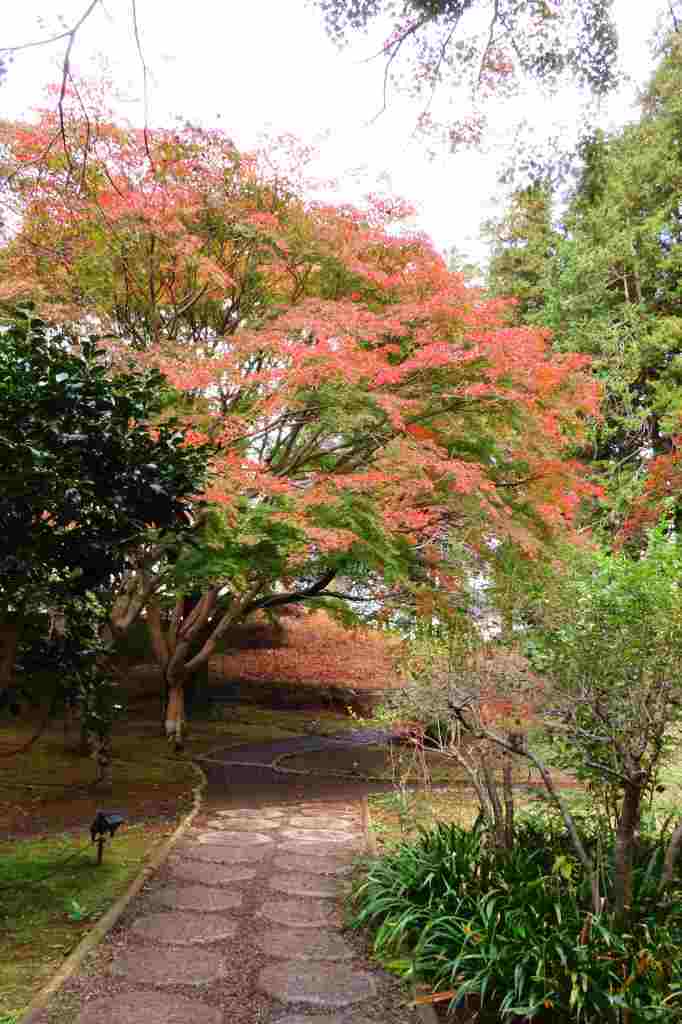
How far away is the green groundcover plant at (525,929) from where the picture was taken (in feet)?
11.4

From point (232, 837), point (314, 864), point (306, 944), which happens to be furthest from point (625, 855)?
point (232, 837)

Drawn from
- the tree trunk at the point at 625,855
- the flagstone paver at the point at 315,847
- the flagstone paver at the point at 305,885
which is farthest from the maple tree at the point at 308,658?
the tree trunk at the point at 625,855

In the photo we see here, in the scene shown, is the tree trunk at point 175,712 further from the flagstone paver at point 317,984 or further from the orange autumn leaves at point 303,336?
the flagstone paver at point 317,984

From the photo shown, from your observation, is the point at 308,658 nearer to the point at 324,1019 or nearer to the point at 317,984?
the point at 317,984

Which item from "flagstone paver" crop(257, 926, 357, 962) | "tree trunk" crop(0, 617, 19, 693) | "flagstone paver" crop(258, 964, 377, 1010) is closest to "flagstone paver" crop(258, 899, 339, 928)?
"flagstone paver" crop(257, 926, 357, 962)

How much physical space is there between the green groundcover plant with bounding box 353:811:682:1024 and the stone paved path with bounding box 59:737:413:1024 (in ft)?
0.95

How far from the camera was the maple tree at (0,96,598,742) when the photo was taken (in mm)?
8070

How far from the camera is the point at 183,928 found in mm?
4648

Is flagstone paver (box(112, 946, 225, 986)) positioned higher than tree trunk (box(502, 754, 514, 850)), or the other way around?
tree trunk (box(502, 754, 514, 850))

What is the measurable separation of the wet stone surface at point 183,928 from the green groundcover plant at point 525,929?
82 centimetres

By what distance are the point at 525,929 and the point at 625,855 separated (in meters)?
0.61

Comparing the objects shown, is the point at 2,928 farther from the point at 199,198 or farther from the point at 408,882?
the point at 199,198

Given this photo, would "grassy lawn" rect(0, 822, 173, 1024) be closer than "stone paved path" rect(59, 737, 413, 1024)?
No

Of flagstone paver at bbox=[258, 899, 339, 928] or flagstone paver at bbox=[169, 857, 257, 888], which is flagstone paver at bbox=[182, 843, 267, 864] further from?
flagstone paver at bbox=[258, 899, 339, 928]
